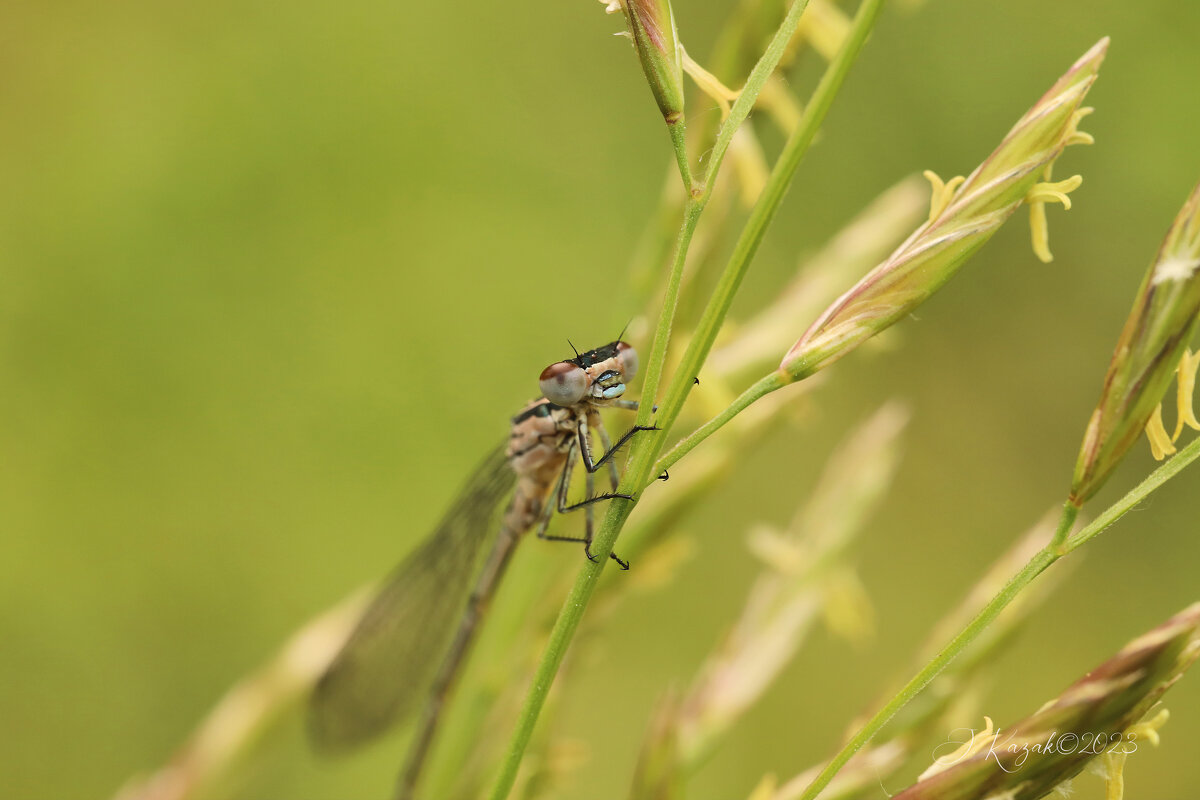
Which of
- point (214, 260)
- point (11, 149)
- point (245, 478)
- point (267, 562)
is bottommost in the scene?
point (267, 562)

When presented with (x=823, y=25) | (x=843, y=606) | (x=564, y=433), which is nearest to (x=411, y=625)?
(x=564, y=433)

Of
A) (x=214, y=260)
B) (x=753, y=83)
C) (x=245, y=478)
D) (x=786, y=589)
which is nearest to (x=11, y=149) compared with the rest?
(x=214, y=260)

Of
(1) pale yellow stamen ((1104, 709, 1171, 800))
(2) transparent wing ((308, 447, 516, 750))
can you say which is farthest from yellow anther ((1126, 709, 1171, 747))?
(2) transparent wing ((308, 447, 516, 750))

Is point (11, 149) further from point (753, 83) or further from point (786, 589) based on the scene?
point (753, 83)

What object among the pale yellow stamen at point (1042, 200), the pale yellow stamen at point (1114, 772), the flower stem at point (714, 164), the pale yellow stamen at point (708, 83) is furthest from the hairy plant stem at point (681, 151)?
the pale yellow stamen at point (1114, 772)

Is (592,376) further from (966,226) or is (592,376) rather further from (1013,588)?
(1013,588)

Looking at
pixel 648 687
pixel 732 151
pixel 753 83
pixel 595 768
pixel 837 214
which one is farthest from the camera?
pixel 837 214

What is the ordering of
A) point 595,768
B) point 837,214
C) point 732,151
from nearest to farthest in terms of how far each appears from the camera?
point 732,151 < point 595,768 < point 837,214
